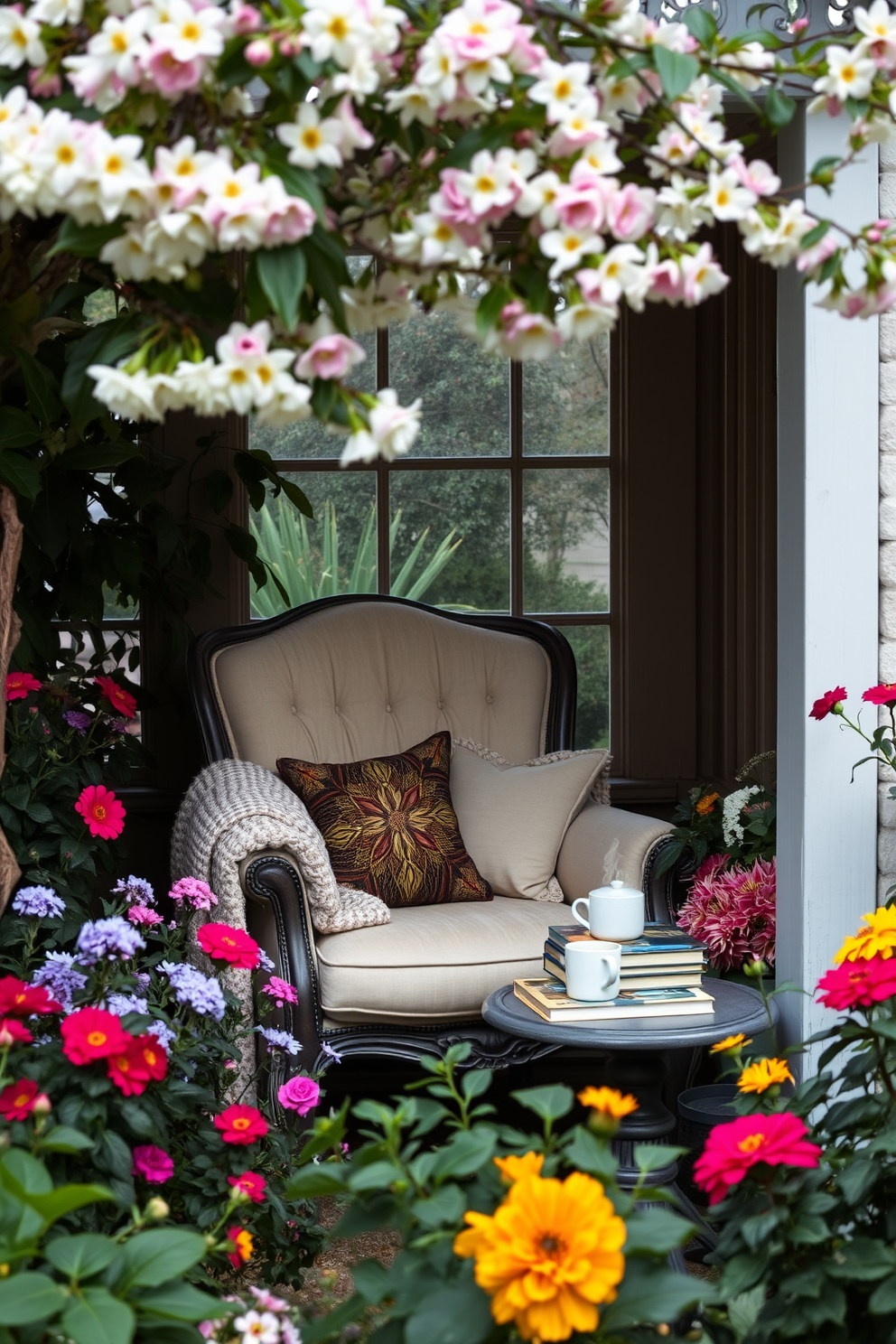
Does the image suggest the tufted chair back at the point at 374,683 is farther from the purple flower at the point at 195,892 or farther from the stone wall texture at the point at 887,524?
the stone wall texture at the point at 887,524

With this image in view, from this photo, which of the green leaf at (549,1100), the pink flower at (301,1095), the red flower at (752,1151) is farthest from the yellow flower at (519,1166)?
the pink flower at (301,1095)

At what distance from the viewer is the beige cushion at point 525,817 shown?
307cm

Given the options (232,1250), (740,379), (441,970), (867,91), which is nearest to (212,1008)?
(232,1250)

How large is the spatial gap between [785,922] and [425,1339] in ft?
4.65

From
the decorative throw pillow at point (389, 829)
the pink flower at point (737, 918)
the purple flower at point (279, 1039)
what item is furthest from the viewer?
the decorative throw pillow at point (389, 829)

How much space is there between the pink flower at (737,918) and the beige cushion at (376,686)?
36.3 inches

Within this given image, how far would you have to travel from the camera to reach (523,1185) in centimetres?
88

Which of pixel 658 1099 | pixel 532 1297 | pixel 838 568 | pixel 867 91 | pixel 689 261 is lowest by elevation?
pixel 658 1099

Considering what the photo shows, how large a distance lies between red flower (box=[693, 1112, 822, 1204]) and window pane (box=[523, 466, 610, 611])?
112 inches

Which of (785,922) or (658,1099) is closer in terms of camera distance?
(658,1099)

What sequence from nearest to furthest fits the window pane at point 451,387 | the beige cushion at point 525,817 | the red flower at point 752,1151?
the red flower at point 752,1151, the beige cushion at point 525,817, the window pane at point 451,387

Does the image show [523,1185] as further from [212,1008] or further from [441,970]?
[441,970]

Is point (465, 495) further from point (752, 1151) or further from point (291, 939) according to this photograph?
point (752, 1151)

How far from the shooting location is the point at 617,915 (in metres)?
2.06
